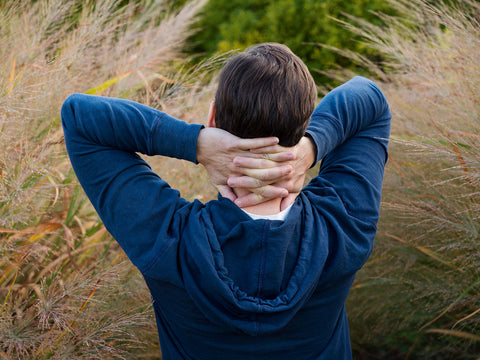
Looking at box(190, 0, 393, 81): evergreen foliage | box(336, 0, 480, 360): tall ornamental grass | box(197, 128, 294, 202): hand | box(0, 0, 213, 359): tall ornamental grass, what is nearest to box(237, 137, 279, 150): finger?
box(197, 128, 294, 202): hand

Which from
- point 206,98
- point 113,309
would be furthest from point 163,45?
point 113,309

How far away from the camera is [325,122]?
1338mm

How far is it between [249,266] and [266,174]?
0.79 feet

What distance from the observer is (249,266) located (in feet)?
3.85

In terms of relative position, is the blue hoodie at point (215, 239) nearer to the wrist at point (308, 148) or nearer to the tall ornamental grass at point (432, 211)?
the wrist at point (308, 148)

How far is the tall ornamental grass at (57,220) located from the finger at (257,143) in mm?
772

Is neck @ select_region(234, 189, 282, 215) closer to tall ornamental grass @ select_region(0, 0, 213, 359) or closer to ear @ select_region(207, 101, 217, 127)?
ear @ select_region(207, 101, 217, 127)

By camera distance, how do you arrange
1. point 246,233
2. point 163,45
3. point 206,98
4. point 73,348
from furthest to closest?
point 206,98 → point 163,45 → point 73,348 → point 246,233

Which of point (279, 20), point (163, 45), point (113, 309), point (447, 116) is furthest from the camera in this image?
point (279, 20)

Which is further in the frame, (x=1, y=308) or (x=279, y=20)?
(x=279, y=20)

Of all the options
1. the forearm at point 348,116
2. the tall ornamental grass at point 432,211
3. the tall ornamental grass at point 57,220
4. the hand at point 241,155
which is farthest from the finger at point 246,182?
the tall ornamental grass at point 432,211

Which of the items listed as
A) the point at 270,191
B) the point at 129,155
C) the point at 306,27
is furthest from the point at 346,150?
the point at 306,27

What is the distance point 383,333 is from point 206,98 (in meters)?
1.68

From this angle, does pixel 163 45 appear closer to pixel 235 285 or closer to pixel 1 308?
pixel 1 308
